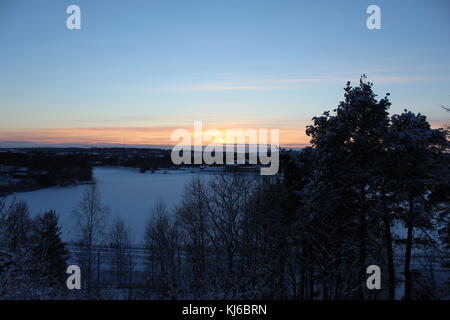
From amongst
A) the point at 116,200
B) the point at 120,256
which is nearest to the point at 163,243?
the point at 120,256

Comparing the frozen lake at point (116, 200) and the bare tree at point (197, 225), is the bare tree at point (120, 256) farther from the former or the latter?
the bare tree at point (197, 225)

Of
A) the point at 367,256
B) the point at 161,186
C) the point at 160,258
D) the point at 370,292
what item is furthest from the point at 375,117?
the point at 161,186

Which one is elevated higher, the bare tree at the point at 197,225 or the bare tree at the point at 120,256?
the bare tree at the point at 197,225

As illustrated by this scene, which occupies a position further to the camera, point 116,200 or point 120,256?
point 116,200

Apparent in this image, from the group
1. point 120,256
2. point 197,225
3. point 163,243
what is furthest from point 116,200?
point 197,225

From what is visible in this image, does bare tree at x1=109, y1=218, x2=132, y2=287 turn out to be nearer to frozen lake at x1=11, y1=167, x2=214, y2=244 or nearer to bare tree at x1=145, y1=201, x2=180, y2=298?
bare tree at x1=145, y1=201, x2=180, y2=298

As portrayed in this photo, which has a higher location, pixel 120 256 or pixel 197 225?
pixel 197 225

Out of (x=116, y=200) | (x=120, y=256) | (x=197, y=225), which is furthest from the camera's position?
(x=116, y=200)

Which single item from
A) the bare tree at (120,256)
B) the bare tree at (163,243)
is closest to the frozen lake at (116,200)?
the bare tree at (120,256)

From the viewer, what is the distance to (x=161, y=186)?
48.9m

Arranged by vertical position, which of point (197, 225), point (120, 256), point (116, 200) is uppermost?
point (197, 225)

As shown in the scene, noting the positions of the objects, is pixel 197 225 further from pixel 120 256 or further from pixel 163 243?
pixel 120 256

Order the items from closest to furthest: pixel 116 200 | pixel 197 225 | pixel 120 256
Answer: pixel 197 225 → pixel 120 256 → pixel 116 200
